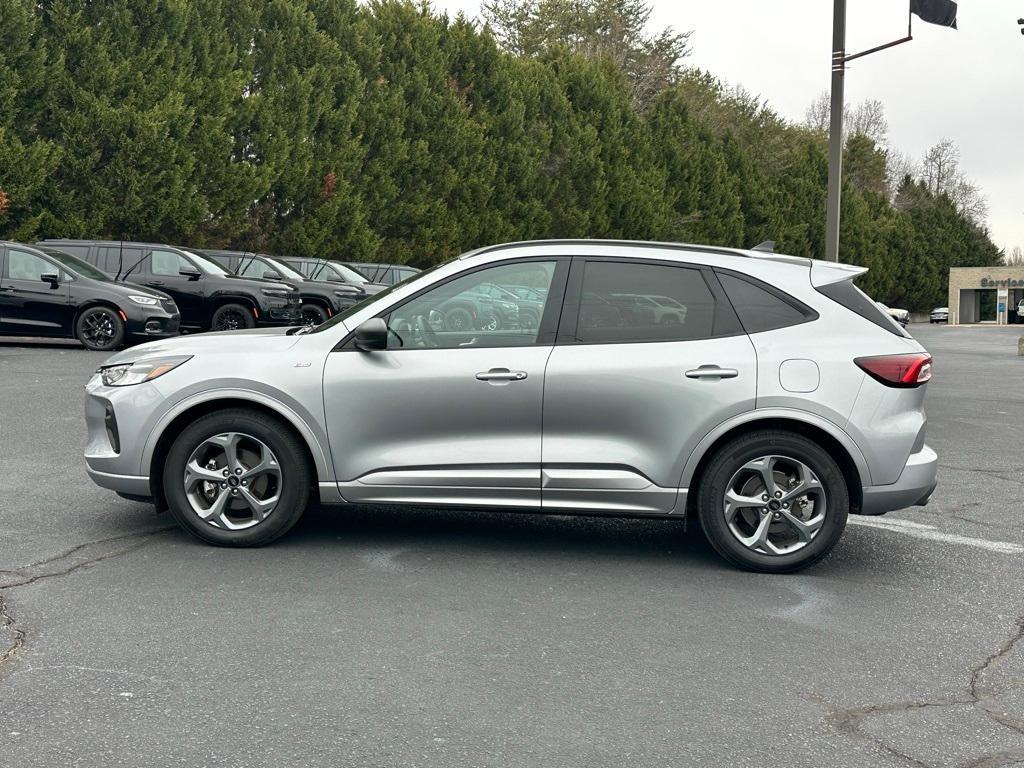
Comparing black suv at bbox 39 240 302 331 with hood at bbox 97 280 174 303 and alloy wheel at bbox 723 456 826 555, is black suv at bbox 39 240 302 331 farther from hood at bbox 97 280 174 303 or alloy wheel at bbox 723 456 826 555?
alloy wheel at bbox 723 456 826 555

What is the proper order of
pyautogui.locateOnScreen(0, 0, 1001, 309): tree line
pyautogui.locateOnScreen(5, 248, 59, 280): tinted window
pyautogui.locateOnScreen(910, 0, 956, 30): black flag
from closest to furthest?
pyautogui.locateOnScreen(910, 0, 956, 30): black flag
pyautogui.locateOnScreen(5, 248, 59, 280): tinted window
pyautogui.locateOnScreen(0, 0, 1001, 309): tree line

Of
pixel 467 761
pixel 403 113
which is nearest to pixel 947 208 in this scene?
pixel 403 113

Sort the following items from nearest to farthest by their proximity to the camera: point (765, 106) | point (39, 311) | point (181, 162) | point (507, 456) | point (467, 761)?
point (467, 761)
point (507, 456)
point (39, 311)
point (181, 162)
point (765, 106)

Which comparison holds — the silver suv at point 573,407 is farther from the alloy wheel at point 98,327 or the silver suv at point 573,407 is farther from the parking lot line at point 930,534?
the alloy wheel at point 98,327

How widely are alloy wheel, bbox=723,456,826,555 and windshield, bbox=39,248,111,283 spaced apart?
15.2 metres

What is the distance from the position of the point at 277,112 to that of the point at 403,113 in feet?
16.8

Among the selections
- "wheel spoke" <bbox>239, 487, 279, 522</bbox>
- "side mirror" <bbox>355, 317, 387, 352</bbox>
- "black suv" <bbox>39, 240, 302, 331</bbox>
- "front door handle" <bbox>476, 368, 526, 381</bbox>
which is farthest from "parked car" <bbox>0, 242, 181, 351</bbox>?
"front door handle" <bbox>476, 368, 526, 381</bbox>

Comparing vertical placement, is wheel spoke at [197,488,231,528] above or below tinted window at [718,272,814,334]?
below

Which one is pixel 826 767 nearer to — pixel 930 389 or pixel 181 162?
pixel 930 389

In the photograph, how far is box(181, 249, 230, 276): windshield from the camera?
21438 mm

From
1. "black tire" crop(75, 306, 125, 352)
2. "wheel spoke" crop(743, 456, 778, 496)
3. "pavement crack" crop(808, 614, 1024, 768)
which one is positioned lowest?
"pavement crack" crop(808, 614, 1024, 768)

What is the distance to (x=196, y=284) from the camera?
21141 mm

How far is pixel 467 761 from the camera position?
12.1ft

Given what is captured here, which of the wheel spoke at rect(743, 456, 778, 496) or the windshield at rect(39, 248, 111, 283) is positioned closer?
the wheel spoke at rect(743, 456, 778, 496)
